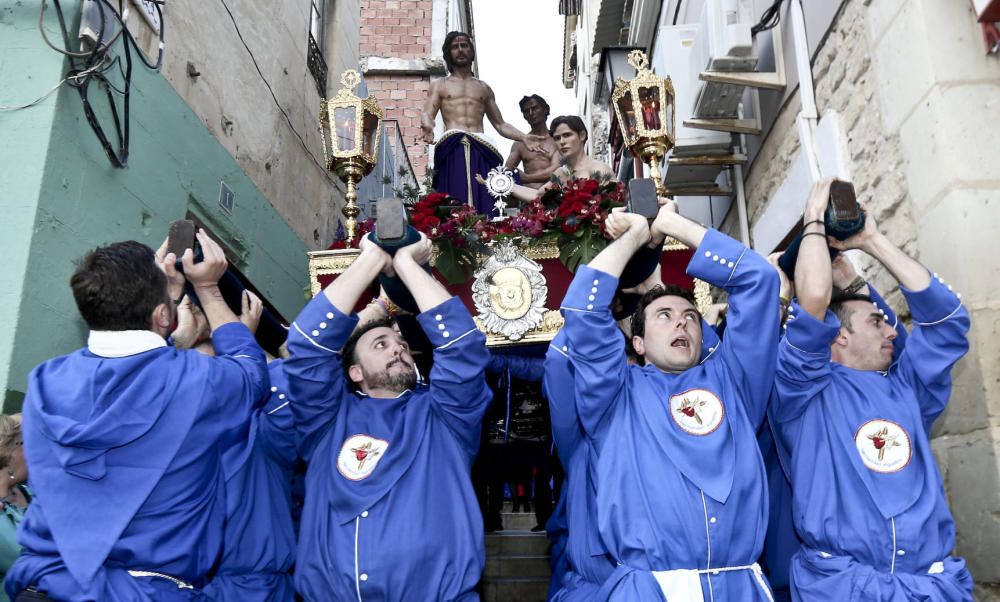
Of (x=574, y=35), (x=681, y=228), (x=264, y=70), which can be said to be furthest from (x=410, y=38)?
(x=681, y=228)

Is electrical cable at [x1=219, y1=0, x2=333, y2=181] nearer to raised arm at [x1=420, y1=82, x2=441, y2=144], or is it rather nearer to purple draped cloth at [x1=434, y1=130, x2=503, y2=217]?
raised arm at [x1=420, y1=82, x2=441, y2=144]

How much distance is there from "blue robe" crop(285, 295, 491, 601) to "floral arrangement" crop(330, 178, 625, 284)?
4.30ft

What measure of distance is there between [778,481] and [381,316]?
5.72 ft

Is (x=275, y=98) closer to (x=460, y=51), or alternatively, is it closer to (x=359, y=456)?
(x=460, y=51)

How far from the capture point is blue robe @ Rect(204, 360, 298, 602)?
2703 mm

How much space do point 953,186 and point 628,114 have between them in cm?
223

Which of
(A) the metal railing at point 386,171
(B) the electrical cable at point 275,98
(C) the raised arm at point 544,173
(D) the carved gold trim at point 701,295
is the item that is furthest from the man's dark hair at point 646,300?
(A) the metal railing at point 386,171

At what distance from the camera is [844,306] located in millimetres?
2963

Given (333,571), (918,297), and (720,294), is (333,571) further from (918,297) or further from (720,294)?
(720,294)

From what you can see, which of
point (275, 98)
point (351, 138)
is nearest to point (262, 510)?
point (351, 138)

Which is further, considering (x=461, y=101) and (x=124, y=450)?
(x=461, y=101)

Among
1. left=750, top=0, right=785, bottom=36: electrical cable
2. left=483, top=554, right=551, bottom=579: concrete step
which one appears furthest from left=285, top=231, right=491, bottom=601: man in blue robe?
left=750, top=0, right=785, bottom=36: electrical cable

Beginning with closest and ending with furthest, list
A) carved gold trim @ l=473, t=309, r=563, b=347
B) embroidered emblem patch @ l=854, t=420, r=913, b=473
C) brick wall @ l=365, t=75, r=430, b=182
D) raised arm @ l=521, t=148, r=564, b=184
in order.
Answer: embroidered emblem patch @ l=854, t=420, r=913, b=473 < carved gold trim @ l=473, t=309, r=563, b=347 < raised arm @ l=521, t=148, r=564, b=184 < brick wall @ l=365, t=75, r=430, b=182

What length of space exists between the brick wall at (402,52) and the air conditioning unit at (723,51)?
7.80 meters
